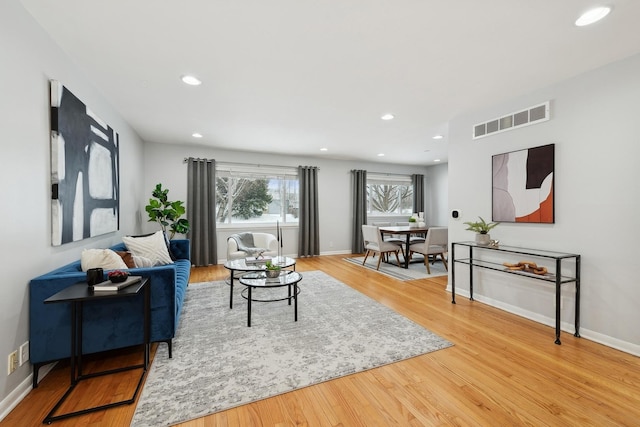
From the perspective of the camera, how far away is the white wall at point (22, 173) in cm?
158

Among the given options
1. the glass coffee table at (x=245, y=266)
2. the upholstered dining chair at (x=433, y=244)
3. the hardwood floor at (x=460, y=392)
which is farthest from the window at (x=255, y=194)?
the hardwood floor at (x=460, y=392)

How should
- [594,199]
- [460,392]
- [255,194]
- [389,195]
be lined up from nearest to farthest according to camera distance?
[460,392] → [594,199] → [255,194] → [389,195]

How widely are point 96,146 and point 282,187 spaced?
4033 millimetres

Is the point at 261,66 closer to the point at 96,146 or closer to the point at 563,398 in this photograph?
the point at 96,146

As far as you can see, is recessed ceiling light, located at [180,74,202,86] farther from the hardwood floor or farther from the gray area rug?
the gray area rug

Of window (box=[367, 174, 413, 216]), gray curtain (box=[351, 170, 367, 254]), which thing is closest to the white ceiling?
gray curtain (box=[351, 170, 367, 254])

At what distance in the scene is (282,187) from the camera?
6.57 metres

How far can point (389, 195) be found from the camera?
7.99 m

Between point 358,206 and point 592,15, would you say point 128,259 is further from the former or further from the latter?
point 358,206

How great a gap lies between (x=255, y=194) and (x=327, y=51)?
4.45 meters

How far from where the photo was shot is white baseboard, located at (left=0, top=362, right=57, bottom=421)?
1.56 metres

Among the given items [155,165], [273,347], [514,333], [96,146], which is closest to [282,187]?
[155,165]

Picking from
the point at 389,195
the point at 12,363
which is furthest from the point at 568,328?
the point at 389,195

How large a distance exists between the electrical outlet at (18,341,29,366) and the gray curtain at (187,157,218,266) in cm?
382
